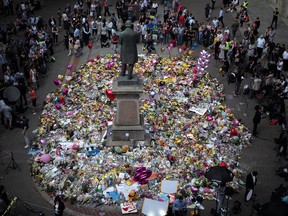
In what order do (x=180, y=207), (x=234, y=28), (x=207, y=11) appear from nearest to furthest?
1. (x=180, y=207)
2. (x=234, y=28)
3. (x=207, y=11)

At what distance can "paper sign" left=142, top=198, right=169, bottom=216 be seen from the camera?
13.2 m

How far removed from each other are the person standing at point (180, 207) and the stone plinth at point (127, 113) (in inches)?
157

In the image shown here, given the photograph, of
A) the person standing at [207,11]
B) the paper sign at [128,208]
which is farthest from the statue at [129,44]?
the person standing at [207,11]

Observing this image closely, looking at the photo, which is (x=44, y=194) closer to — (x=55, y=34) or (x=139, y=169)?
(x=139, y=169)

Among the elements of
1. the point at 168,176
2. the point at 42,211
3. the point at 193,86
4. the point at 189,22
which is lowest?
the point at 42,211

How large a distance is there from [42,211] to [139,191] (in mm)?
3267

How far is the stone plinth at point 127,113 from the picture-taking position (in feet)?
49.1

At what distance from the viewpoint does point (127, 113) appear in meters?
15.5

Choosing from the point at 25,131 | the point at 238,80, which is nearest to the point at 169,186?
the point at 25,131

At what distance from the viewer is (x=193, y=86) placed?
2036 cm

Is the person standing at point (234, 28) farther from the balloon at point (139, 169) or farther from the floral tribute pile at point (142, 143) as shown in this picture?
the balloon at point (139, 169)

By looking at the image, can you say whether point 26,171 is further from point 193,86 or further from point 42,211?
point 193,86

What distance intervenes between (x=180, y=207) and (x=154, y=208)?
1.14 meters

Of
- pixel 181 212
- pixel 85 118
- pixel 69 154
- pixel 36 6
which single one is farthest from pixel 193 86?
pixel 36 6
